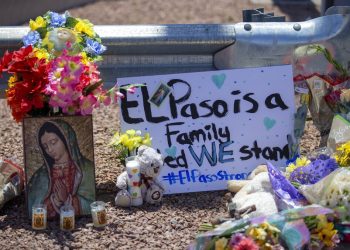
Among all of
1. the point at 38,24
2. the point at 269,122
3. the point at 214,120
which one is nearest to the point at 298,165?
the point at 269,122

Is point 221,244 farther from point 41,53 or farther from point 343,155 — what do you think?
point 41,53

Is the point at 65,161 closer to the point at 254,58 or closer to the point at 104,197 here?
the point at 104,197

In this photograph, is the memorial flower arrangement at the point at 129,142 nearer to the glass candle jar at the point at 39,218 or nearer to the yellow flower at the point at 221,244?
the glass candle jar at the point at 39,218

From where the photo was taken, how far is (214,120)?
492cm

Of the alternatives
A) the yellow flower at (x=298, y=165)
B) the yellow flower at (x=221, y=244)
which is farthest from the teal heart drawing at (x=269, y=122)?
the yellow flower at (x=221, y=244)

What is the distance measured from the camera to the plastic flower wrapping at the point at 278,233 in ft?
12.1

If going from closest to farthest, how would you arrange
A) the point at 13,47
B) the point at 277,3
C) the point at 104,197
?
the point at 104,197 → the point at 13,47 → the point at 277,3

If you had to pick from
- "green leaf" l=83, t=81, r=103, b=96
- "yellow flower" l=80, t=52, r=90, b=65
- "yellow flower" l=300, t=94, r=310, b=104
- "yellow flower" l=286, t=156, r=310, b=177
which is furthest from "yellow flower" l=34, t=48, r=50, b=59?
"yellow flower" l=300, t=94, r=310, b=104

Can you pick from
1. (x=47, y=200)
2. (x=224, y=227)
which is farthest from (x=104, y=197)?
(x=224, y=227)

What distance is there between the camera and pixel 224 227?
12.4ft

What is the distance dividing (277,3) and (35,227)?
841 cm

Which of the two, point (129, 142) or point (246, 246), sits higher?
point (129, 142)

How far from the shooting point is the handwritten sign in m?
4.86

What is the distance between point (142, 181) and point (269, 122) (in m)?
0.98
